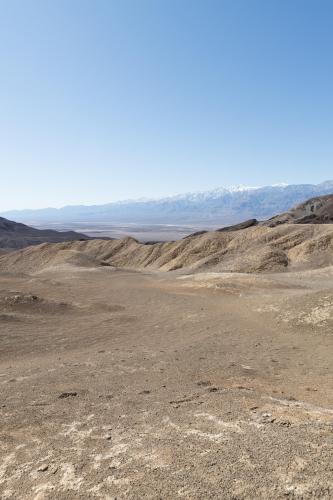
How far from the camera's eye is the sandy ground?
20.7 feet

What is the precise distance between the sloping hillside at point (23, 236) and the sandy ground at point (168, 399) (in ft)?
384

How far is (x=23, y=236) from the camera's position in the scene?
15900 cm

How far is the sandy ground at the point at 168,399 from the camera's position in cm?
630

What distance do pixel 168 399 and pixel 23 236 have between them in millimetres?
158494

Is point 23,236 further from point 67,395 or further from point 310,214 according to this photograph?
point 67,395

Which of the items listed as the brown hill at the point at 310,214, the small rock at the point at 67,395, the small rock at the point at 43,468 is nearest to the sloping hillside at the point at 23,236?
the brown hill at the point at 310,214

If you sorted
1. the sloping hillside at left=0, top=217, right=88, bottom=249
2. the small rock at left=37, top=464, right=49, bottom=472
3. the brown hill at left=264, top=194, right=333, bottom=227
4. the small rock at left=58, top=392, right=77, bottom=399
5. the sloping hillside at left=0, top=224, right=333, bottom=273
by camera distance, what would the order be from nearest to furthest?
1. the small rock at left=37, top=464, right=49, bottom=472
2. the small rock at left=58, top=392, right=77, bottom=399
3. the sloping hillside at left=0, top=224, right=333, bottom=273
4. the brown hill at left=264, top=194, right=333, bottom=227
5. the sloping hillside at left=0, top=217, right=88, bottom=249

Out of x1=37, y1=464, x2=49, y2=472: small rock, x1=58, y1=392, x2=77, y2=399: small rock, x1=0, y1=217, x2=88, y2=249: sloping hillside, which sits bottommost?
x1=58, y1=392, x2=77, y2=399: small rock

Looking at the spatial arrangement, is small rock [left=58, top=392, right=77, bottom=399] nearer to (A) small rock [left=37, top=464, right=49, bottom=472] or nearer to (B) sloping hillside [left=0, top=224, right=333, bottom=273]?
(A) small rock [left=37, top=464, right=49, bottom=472]

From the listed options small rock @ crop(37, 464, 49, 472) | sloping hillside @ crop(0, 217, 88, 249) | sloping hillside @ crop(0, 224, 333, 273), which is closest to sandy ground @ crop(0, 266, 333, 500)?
small rock @ crop(37, 464, 49, 472)

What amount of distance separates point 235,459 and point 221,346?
11.2 metres

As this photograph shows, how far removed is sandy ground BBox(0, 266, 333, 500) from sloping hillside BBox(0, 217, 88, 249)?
117180mm

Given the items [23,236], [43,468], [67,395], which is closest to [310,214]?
[67,395]

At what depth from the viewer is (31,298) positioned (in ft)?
87.1
